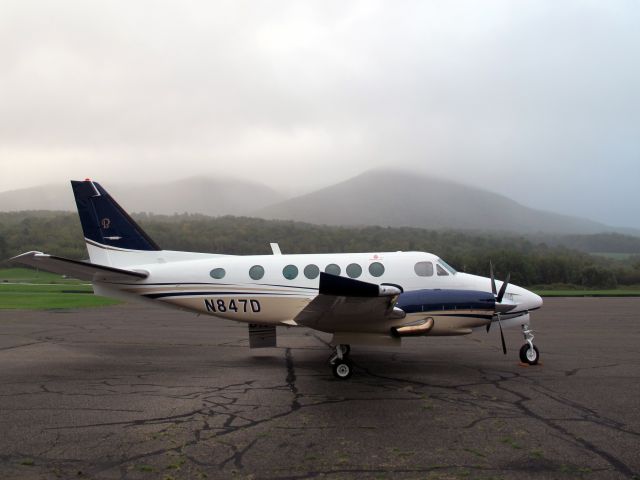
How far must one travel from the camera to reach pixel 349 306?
9.66 metres

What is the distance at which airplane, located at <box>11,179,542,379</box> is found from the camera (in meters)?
10.6

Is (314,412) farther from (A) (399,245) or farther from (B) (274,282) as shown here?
(A) (399,245)

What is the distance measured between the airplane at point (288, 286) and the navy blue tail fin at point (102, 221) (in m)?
0.02

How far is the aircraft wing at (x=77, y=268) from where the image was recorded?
10.6 meters

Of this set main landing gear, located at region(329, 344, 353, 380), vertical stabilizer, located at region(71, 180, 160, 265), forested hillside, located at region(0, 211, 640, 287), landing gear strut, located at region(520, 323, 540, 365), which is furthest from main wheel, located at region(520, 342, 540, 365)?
forested hillside, located at region(0, 211, 640, 287)

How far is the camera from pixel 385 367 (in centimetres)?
1163

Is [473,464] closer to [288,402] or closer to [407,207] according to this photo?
[288,402]

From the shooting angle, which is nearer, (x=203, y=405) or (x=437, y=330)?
(x=203, y=405)

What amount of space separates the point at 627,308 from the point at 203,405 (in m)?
26.7

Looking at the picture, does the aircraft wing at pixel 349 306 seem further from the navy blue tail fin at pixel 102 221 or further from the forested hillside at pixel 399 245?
the forested hillside at pixel 399 245

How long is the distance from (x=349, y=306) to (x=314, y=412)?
7.76ft

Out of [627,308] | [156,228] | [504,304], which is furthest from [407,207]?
[504,304]

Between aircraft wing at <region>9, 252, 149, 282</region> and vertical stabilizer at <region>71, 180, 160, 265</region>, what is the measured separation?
39.4 inches

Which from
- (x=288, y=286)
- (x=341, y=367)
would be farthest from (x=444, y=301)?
(x=288, y=286)
